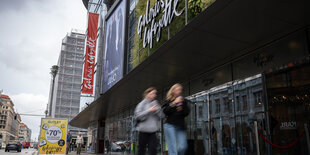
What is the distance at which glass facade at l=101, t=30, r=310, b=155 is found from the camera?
7723mm

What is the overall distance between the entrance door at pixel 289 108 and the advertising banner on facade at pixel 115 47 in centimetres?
1063

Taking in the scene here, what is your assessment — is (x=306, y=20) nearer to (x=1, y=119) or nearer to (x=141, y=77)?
(x=141, y=77)

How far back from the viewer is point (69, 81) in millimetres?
101375

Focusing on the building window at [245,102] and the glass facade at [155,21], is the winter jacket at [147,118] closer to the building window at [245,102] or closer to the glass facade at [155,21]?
the building window at [245,102]

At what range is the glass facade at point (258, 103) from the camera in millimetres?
7723

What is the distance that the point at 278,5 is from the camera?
6.17 m

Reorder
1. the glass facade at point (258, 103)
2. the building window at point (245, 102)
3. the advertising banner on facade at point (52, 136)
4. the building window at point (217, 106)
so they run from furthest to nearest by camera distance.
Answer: the advertising banner on facade at point (52, 136) → the building window at point (217, 106) → the building window at point (245, 102) → the glass facade at point (258, 103)

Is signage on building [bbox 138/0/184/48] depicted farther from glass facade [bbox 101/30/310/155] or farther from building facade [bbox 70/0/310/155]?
glass facade [bbox 101/30/310/155]

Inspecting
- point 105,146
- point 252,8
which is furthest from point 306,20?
point 105,146

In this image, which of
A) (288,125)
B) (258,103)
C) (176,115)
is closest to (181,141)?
(176,115)

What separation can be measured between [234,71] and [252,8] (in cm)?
389

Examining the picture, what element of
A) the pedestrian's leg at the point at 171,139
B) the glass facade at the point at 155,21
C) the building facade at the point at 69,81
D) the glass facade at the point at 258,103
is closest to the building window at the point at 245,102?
the glass facade at the point at 258,103

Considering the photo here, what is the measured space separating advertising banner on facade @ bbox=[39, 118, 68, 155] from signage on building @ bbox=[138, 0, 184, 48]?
5508mm

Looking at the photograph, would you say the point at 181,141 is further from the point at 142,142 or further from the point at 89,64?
the point at 89,64
